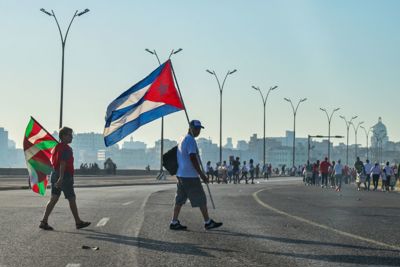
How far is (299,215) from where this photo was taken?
1584 cm

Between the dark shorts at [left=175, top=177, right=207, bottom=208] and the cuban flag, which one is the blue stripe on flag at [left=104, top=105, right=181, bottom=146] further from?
the dark shorts at [left=175, top=177, right=207, bottom=208]

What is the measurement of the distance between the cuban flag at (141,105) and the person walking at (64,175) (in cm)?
182

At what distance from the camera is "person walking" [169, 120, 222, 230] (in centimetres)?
1206

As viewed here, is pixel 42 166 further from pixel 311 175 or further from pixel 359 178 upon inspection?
pixel 311 175

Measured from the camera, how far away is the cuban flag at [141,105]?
1422cm

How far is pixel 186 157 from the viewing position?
40.2 feet

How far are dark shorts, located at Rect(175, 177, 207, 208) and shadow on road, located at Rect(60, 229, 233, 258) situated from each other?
147 centimetres

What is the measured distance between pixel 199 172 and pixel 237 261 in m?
3.71

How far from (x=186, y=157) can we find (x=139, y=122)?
8.06ft

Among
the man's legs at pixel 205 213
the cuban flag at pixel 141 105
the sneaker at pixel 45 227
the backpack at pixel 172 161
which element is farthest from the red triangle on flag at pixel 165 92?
the sneaker at pixel 45 227

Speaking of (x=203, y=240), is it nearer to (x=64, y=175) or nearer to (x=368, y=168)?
(x=64, y=175)

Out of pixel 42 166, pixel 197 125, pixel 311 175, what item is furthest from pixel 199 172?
pixel 311 175

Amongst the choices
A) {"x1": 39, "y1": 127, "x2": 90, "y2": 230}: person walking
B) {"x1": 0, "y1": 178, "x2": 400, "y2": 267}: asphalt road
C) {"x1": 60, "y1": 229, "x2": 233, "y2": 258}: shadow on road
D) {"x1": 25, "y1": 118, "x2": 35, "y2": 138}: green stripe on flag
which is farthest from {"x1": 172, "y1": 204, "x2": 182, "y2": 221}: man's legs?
{"x1": 25, "y1": 118, "x2": 35, "y2": 138}: green stripe on flag

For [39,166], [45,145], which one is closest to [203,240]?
[39,166]
